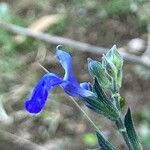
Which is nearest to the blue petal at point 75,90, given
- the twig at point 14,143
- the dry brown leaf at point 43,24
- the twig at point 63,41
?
the twig at point 14,143

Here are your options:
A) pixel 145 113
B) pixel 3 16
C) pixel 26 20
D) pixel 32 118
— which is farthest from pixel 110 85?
pixel 26 20

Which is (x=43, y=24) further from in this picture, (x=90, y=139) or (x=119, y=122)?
(x=119, y=122)

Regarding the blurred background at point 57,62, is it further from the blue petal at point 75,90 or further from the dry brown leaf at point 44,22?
the blue petal at point 75,90

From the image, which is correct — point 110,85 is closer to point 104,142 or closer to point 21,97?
point 104,142

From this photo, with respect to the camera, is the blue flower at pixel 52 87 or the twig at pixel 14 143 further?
the twig at pixel 14 143

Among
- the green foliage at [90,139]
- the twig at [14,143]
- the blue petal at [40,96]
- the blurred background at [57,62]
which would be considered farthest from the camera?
the blurred background at [57,62]

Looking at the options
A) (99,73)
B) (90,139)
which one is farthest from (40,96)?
(90,139)

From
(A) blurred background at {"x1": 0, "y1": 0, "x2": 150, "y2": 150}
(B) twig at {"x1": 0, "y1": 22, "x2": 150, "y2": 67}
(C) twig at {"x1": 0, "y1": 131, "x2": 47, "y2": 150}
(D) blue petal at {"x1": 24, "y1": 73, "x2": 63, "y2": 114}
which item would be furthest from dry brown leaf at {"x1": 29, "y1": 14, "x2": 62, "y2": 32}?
(D) blue petal at {"x1": 24, "y1": 73, "x2": 63, "y2": 114}
